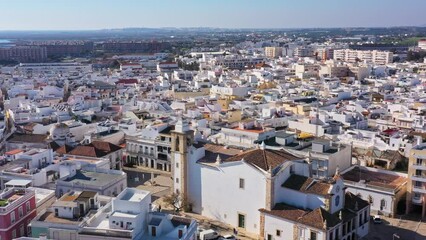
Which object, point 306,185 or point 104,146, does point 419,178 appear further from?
point 104,146

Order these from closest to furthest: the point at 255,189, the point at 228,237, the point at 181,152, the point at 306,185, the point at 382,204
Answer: the point at 306,185 < the point at 228,237 < the point at 255,189 < the point at 181,152 < the point at 382,204

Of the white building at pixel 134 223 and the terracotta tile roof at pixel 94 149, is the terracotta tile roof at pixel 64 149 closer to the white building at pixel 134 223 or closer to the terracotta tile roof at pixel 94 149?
the terracotta tile roof at pixel 94 149

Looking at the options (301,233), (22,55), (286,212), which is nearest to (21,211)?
(286,212)

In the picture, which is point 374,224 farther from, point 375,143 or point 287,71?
point 287,71

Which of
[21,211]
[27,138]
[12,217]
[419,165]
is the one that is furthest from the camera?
[27,138]

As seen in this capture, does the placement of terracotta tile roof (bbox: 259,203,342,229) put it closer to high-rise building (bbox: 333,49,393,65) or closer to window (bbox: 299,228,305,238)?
window (bbox: 299,228,305,238)

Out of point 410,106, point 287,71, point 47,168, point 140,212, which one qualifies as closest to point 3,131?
point 47,168

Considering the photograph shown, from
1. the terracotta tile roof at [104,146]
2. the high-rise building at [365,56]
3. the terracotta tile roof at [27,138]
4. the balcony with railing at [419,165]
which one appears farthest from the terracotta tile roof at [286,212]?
the high-rise building at [365,56]
